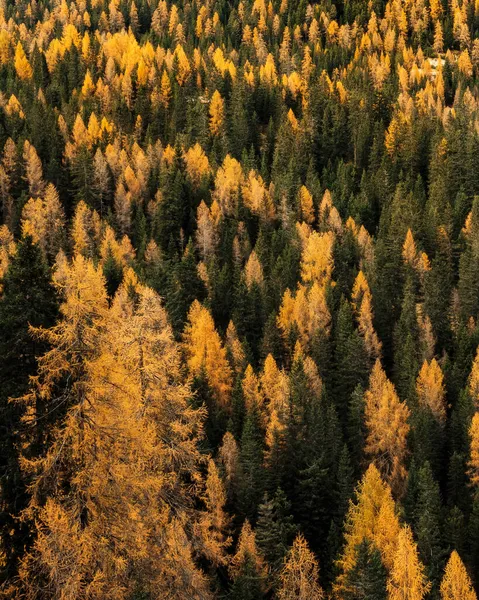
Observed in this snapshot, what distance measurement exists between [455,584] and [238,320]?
46.0 m

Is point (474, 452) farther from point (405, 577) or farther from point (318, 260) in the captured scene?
point (318, 260)

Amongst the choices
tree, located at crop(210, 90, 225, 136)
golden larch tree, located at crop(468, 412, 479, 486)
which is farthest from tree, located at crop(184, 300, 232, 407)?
tree, located at crop(210, 90, 225, 136)

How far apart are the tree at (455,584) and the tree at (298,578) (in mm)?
8251

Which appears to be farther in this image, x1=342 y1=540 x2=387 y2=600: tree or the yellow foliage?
the yellow foliage

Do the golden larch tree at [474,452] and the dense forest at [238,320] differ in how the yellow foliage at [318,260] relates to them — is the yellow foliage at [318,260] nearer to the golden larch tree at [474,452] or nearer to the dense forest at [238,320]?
→ the dense forest at [238,320]

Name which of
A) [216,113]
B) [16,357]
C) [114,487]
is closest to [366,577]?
[114,487]

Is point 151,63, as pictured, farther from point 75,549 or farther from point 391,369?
point 75,549

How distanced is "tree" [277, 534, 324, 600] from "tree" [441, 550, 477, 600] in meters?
8.25

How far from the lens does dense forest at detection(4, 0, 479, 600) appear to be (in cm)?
2186

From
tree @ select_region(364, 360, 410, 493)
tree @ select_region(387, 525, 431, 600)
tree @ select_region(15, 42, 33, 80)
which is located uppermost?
tree @ select_region(15, 42, 33, 80)

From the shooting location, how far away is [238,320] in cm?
9181

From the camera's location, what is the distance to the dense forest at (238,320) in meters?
21.9

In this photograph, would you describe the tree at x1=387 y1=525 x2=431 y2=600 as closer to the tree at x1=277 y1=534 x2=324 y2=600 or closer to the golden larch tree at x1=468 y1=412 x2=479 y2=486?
the tree at x1=277 y1=534 x2=324 y2=600

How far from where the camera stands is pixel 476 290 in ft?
324
